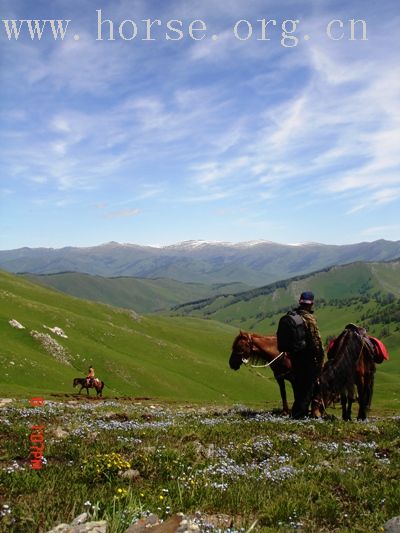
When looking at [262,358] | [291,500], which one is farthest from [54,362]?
[291,500]

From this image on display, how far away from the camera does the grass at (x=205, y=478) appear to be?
6.07 metres

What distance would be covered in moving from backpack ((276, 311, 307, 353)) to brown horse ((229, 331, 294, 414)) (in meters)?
3.75

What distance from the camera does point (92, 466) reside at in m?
7.70

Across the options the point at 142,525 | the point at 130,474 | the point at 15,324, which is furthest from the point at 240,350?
the point at 15,324

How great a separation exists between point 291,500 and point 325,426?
7.72m

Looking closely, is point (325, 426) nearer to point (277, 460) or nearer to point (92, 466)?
point (277, 460)

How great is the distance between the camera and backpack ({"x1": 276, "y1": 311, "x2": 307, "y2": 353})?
52.0 ft

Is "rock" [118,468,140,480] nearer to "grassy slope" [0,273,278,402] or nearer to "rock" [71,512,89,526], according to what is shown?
"rock" [71,512,89,526]

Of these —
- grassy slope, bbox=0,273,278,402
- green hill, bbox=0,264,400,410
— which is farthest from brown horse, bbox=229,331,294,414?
grassy slope, bbox=0,273,278,402

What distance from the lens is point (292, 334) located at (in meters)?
15.9

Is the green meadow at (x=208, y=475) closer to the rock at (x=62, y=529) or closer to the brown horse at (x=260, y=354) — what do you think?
the rock at (x=62, y=529)

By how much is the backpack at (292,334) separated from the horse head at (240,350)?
3.81 metres

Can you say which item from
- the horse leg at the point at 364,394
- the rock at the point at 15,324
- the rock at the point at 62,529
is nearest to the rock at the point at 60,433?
the rock at the point at 62,529

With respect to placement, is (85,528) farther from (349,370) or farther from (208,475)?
(349,370)
